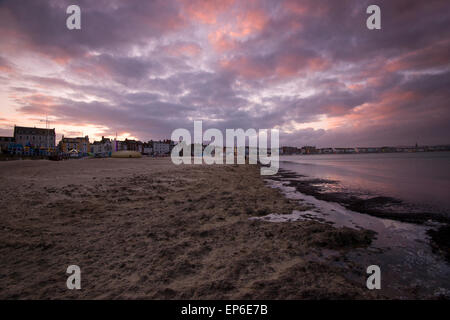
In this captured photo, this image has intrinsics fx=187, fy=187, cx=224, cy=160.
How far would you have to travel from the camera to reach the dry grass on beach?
284 cm

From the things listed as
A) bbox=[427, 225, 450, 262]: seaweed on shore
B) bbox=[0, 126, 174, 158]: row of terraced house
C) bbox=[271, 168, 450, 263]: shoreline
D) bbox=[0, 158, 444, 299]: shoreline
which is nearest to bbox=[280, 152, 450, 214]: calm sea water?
bbox=[271, 168, 450, 263]: shoreline

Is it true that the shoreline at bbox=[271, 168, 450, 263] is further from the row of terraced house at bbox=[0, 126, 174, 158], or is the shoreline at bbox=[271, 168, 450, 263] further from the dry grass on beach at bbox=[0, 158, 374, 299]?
the row of terraced house at bbox=[0, 126, 174, 158]

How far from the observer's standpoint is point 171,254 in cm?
389

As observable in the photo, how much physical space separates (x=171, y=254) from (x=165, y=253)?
138 mm

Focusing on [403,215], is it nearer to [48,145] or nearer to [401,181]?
[401,181]

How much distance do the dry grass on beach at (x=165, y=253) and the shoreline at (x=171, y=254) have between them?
16 millimetres

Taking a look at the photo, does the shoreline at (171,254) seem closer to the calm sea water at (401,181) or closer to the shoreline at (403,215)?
the shoreline at (403,215)

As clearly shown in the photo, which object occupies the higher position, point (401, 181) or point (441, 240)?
point (441, 240)

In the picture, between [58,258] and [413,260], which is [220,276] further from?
[413,260]

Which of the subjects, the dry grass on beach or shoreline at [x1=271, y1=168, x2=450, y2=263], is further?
shoreline at [x1=271, y1=168, x2=450, y2=263]

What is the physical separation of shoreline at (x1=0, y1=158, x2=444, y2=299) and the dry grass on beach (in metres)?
0.02

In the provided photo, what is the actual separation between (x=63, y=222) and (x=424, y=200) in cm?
1705

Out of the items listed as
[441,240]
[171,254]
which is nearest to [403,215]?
[441,240]
